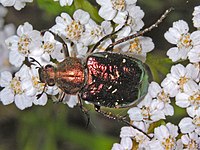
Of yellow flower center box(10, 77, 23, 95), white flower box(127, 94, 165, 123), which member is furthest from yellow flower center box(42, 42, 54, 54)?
white flower box(127, 94, 165, 123)

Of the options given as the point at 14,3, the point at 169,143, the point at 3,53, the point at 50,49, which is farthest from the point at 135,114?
the point at 3,53

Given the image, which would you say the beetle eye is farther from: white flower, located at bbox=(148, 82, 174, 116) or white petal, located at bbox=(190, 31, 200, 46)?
white petal, located at bbox=(190, 31, 200, 46)

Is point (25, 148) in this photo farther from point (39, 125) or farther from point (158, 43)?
point (158, 43)

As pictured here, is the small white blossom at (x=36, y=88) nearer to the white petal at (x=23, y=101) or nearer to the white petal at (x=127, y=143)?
the white petal at (x=23, y=101)

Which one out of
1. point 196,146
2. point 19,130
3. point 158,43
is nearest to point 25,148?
point 19,130

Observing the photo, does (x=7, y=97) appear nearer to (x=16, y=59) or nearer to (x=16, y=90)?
(x=16, y=90)

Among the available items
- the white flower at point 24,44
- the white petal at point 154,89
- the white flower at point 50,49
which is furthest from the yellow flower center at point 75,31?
the white petal at point 154,89
